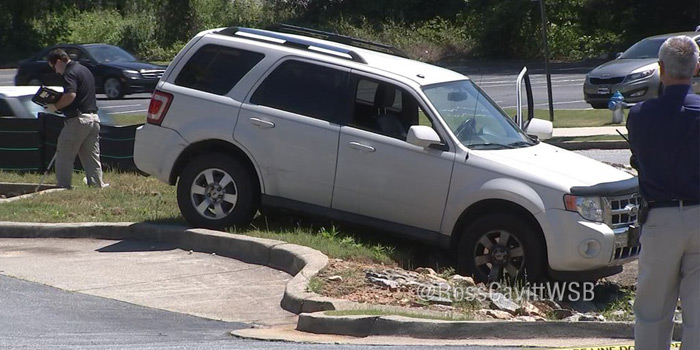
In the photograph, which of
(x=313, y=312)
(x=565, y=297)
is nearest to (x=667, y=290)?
(x=313, y=312)

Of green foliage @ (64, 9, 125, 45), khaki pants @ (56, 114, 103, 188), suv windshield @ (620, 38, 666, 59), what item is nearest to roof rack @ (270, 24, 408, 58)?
khaki pants @ (56, 114, 103, 188)

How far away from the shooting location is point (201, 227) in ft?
34.9

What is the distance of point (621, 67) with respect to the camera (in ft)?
80.3

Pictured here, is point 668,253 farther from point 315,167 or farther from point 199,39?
point 199,39

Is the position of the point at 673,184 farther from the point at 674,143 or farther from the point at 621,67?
the point at 621,67

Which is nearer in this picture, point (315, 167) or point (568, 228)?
point (568, 228)

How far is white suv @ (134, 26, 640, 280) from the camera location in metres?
9.14

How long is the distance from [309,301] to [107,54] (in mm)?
25472

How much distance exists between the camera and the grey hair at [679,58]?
5434 mm

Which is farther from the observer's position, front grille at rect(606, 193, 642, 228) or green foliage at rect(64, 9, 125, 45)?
green foliage at rect(64, 9, 125, 45)

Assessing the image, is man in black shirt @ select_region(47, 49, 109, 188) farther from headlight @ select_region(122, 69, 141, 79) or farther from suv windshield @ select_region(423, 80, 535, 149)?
headlight @ select_region(122, 69, 141, 79)

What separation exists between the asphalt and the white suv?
0.60m

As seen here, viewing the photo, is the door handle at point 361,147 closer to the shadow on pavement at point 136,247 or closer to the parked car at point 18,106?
the shadow on pavement at point 136,247

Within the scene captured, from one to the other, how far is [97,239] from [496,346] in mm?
5275
